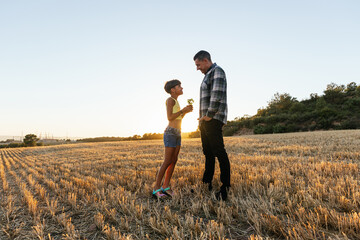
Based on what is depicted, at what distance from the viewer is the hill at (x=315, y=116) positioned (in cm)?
3991

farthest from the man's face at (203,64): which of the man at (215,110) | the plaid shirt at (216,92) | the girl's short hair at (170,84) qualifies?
the girl's short hair at (170,84)

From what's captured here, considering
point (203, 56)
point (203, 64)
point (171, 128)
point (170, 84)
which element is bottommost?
point (171, 128)

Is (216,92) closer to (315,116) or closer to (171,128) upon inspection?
(171,128)

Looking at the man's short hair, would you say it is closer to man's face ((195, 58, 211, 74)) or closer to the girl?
man's face ((195, 58, 211, 74))

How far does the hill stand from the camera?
131 ft

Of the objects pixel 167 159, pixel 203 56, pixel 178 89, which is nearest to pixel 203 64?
pixel 203 56

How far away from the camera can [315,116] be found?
4350cm

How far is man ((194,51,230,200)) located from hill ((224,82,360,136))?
142 feet

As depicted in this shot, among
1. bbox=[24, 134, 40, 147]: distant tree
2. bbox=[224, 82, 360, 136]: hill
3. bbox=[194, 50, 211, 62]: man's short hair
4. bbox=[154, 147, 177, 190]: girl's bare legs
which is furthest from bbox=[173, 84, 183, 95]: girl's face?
bbox=[24, 134, 40, 147]: distant tree

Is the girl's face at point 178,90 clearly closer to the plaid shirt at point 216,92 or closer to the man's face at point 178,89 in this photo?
the man's face at point 178,89

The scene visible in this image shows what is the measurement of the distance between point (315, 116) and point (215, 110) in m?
51.1

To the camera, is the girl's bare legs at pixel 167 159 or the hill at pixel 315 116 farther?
the hill at pixel 315 116

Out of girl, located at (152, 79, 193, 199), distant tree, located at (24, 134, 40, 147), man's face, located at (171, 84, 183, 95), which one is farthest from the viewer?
distant tree, located at (24, 134, 40, 147)

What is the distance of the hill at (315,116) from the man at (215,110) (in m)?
43.4
